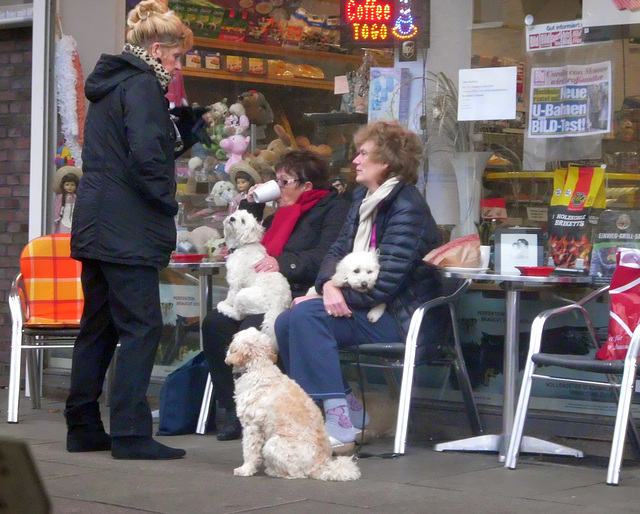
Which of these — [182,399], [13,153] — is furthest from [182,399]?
[13,153]

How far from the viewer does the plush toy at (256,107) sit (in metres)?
6.65

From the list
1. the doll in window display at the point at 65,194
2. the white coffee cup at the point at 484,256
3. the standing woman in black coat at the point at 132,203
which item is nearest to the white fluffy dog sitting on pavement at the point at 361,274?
the white coffee cup at the point at 484,256

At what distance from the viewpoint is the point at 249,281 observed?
5.39 metres

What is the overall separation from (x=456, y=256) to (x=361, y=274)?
1.63 ft

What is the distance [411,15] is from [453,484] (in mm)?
3063

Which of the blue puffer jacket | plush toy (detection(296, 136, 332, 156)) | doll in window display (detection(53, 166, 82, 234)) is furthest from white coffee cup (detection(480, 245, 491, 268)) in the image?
doll in window display (detection(53, 166, 82, 234))

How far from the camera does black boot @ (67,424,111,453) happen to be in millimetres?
4902

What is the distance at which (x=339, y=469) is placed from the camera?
4.14 m

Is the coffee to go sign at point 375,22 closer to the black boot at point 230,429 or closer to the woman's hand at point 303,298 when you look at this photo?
the woman's hand at point 303,298

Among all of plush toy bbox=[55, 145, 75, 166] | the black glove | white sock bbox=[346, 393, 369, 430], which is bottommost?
white sock bbox=[346, 393, 369, 430]

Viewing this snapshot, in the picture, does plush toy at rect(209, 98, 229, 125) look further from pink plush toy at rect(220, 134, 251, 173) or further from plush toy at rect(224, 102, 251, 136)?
pink plush toy at rect(220, 134, 251, 173)

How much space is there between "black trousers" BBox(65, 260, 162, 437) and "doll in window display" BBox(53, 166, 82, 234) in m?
2.40

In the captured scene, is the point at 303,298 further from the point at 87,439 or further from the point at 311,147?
the point at 311,147

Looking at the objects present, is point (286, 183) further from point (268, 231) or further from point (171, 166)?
point (171, 166)
